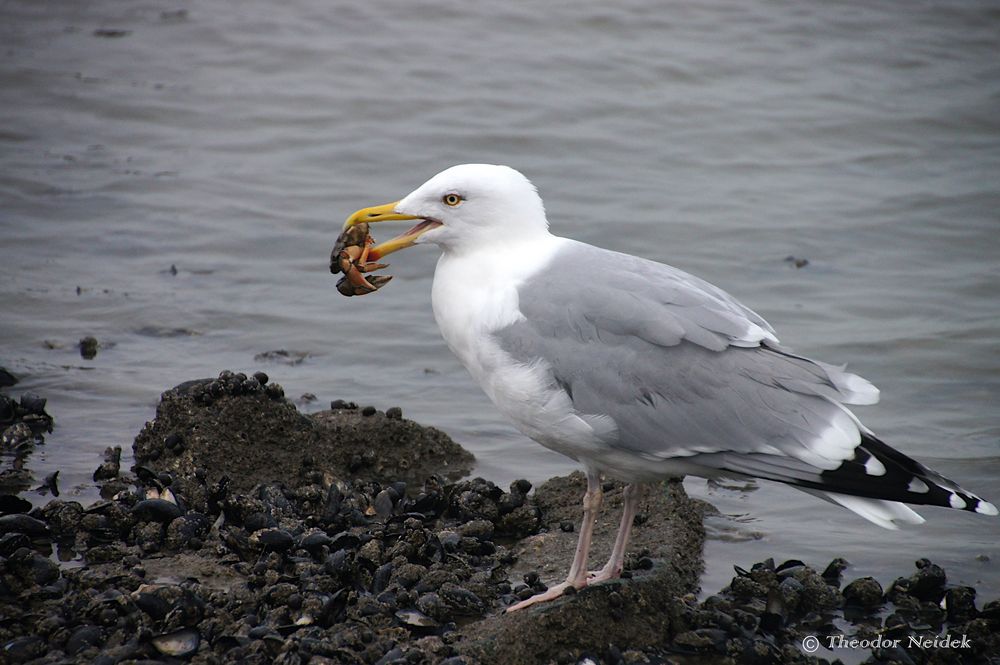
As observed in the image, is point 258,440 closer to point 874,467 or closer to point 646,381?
point 646,381

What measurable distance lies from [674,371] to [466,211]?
1134 millimetres

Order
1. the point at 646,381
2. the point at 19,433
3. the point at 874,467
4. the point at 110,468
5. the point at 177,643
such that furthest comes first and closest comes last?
the point at 19,433 → the point at 110,468 → the point at 646,381 → the point at 874,467 → the point at 177,643

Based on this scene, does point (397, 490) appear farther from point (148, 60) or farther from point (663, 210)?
point (148, 60)

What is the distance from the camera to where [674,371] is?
16.4 ft

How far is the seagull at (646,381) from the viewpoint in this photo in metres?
4.86

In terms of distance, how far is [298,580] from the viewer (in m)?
5.03

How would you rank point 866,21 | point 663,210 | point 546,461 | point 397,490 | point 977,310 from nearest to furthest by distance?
1. point 397,490
2. point 546,461
3. point 977,310
4. point 663,210
5. point 866,21

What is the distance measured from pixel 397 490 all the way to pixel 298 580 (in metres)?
1.11

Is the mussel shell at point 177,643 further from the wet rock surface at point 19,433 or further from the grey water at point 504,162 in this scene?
the wet rock surface at point 19,433

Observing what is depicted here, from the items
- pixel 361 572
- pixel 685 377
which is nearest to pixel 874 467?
pixel 685 377

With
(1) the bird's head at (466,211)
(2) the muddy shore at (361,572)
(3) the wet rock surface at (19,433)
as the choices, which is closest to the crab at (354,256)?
(1) the bird's head at (466,211)

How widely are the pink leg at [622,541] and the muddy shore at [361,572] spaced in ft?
0.47

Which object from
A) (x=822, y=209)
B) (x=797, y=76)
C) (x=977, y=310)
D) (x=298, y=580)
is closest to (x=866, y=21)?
(x=797, y=76)

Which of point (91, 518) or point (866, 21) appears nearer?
point (91, 518)
